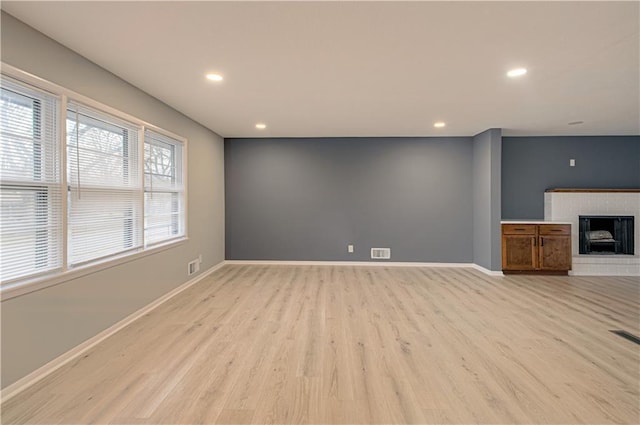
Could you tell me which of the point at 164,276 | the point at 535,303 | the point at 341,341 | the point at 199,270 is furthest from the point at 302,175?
the point at 535,303

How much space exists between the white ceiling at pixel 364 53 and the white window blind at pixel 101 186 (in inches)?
22.3

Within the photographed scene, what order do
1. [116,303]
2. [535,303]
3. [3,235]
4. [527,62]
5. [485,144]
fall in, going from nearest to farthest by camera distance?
[3,235] → [527,62] → [116,303] → [535,303] → [485,144]

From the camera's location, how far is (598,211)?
17.0ft

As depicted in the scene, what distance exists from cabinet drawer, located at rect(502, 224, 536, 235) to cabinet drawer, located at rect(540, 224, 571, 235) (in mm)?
142

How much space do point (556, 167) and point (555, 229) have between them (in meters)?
1.42

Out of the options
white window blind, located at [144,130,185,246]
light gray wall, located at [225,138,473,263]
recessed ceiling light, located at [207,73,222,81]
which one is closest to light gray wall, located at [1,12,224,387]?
white window blind, located at [144,130,185,246]

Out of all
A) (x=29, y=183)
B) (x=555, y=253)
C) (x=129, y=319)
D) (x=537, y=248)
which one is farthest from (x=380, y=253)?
(x=29, y=183)

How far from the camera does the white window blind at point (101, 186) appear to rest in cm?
242

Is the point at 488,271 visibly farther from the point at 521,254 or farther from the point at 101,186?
the point at 101,186

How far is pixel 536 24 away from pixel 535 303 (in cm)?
314

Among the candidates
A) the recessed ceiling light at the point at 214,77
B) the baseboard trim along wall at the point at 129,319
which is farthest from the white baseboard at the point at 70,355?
the recessed ceiling light at the point at 214,77

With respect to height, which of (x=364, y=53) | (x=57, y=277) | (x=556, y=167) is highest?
(x=364, y=53)

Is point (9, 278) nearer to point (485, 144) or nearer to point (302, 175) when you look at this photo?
point (302, 175)

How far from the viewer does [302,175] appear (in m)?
5.73
